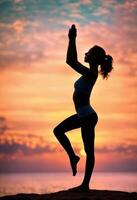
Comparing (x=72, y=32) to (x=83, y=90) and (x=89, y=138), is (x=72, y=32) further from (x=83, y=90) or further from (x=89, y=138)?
(x=89, y=138)

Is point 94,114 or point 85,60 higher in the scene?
point 85,60

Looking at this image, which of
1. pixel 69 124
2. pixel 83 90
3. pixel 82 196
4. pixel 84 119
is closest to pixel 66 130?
pixel 69 124

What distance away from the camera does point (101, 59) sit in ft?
38.8

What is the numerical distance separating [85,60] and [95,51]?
292 millimetres

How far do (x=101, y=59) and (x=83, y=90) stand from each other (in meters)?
0.84

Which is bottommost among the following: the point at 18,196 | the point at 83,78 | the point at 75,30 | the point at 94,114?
the point at 18,196

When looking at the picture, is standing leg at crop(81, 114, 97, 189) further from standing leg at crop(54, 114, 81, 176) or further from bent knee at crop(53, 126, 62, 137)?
bent knee at crop(53, 126, 62, 137)

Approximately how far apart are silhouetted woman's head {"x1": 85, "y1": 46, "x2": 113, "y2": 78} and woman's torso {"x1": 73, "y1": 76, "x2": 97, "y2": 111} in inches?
15.4

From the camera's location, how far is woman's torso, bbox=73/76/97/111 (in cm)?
1155

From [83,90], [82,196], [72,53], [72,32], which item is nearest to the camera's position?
[82,196]

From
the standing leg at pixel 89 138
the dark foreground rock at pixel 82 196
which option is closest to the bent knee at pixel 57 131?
the standing leg at pixel 89 138

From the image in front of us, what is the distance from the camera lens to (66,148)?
11.7 meters

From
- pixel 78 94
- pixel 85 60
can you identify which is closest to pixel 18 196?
pixel 78 94

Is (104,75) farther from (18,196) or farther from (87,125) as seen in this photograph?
(18,196)
